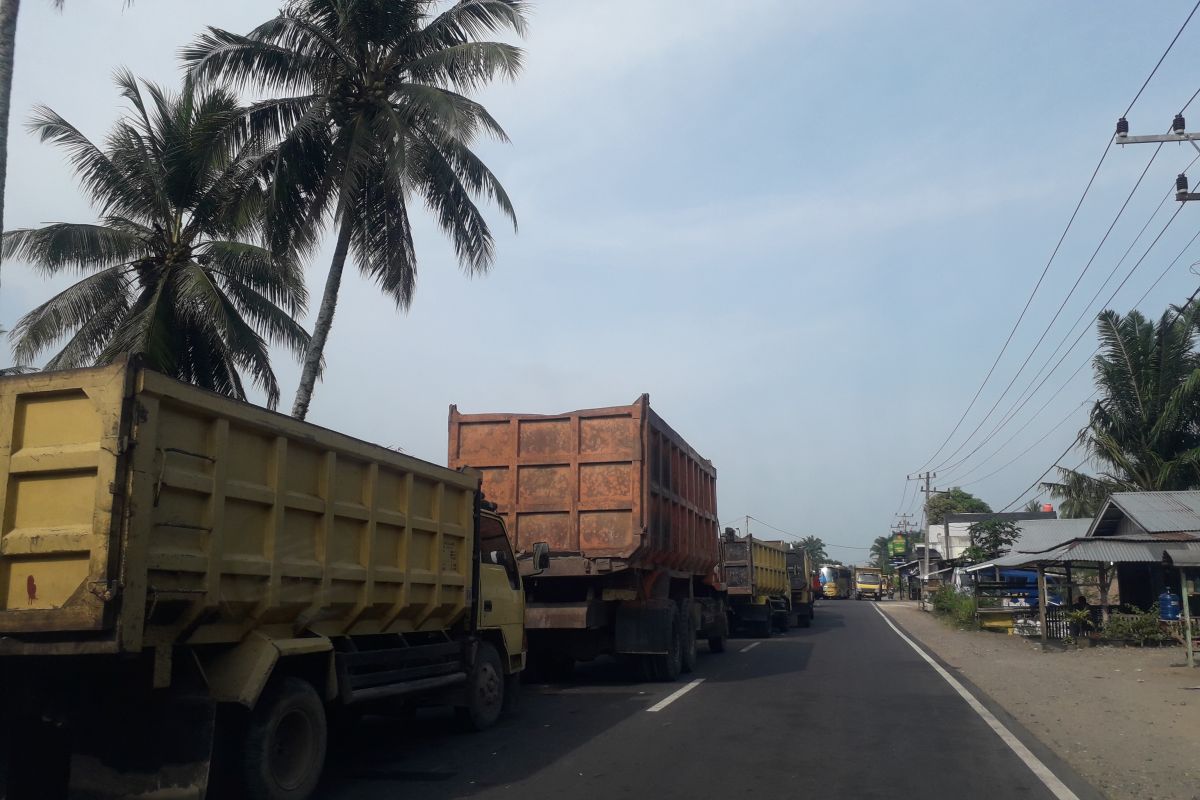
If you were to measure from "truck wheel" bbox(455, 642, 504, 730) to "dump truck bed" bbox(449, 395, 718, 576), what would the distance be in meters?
3.06

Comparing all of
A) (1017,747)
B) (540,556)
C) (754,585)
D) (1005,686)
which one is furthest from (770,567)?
(1017,747)

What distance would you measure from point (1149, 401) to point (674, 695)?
71.8ft

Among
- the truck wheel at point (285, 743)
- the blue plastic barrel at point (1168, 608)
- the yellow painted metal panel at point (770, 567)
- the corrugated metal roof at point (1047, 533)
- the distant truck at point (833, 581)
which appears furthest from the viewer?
the distant truck at point (833, 581)

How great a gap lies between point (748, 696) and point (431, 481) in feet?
19.2

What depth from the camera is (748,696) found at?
493 inches

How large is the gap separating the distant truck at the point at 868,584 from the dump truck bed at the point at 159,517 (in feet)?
222

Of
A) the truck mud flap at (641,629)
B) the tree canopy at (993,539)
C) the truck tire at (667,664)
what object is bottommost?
the truck tire at (667,664)

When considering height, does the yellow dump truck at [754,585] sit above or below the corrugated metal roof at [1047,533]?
below

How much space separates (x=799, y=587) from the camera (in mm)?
31469

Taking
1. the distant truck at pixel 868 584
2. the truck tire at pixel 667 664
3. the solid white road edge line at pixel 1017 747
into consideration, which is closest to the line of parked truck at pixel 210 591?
the truck tire at pixel 667 664

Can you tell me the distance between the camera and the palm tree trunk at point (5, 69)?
10711mm

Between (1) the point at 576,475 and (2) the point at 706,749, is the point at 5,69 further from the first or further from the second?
(2) the point at 706,749

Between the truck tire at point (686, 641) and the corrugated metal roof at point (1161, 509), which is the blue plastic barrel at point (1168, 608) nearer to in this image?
the corrugated metal roof at point (1161, 509)

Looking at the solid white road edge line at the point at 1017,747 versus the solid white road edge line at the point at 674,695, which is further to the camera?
the solid white road edge line at the point at 674,695
